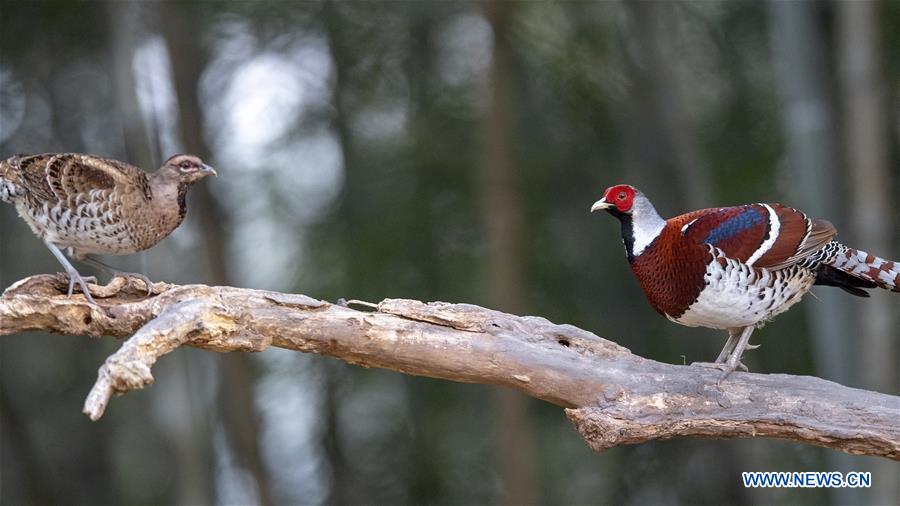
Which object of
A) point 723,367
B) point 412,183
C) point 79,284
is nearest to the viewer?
point 79,284

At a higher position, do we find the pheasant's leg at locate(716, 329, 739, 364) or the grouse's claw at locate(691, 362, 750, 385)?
the pheasant's leg at locate(716, 329, 739, 364)

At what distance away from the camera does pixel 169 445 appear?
1230 cm

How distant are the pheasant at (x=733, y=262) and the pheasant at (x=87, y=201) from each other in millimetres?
2359

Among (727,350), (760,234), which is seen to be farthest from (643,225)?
(727,350)

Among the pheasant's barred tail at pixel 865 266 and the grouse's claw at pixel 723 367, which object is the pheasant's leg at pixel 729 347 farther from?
the pheasant's barred tail at pixel 865 266

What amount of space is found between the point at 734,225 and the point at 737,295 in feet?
1.26

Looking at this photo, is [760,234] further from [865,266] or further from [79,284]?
A: [79,284]

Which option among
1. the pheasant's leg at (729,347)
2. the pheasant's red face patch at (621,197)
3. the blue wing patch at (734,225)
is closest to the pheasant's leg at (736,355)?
the pheasant's leg at (729,347)

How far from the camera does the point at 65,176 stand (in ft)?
17.2

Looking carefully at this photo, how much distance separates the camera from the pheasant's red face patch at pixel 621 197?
5297 millimetres

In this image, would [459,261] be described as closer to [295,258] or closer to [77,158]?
[295,258]

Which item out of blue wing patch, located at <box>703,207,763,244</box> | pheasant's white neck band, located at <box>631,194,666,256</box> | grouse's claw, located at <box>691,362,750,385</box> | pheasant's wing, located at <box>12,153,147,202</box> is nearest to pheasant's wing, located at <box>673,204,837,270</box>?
blue wing patch, located at <box>703,207,763,244</box>

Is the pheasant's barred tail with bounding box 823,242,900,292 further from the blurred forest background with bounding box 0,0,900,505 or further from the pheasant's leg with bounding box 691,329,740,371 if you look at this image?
the blurred forest background with bounding box 0,0,900,505

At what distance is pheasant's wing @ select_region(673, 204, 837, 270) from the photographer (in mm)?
5051
